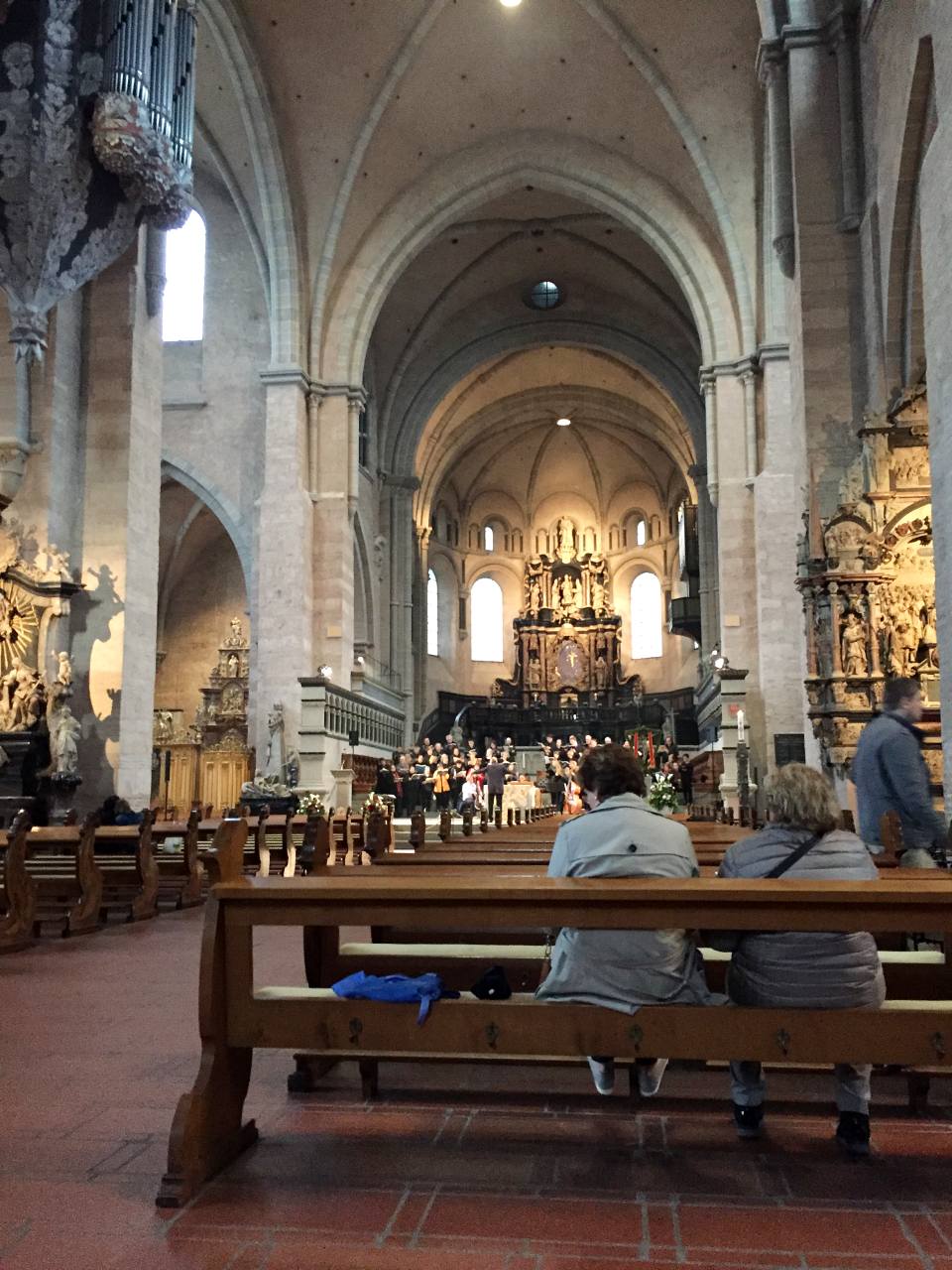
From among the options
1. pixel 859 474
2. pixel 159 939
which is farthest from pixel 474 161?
pixel 159 939

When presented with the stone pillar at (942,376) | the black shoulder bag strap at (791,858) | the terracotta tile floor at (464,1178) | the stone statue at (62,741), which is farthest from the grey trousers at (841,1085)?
the stone statue at (62,741)

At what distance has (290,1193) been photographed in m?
2.73

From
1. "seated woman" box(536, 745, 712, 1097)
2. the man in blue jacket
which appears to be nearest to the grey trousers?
"seated woman" box(536, 745, 712, 1097)

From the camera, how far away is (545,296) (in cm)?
3055

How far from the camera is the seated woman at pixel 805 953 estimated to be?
297 cm

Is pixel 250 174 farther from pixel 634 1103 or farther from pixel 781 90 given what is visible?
pixel 634 1103

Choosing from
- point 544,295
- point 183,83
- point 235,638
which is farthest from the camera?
point 544,295

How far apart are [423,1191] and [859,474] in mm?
10723

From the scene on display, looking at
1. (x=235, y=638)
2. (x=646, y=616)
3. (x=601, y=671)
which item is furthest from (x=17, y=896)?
(x=646, y=616)

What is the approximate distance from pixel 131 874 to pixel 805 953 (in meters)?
6.99

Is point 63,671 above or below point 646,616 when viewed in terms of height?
below

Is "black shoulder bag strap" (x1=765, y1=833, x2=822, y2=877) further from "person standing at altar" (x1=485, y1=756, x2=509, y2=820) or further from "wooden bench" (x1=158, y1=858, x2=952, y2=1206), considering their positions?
"person standing at altar" (x1=485, y1=756, x2=509, y2=820)

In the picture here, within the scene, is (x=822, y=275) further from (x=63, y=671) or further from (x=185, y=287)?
(x=185, y=287)

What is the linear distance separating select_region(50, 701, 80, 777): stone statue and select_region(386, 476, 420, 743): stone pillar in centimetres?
1786
